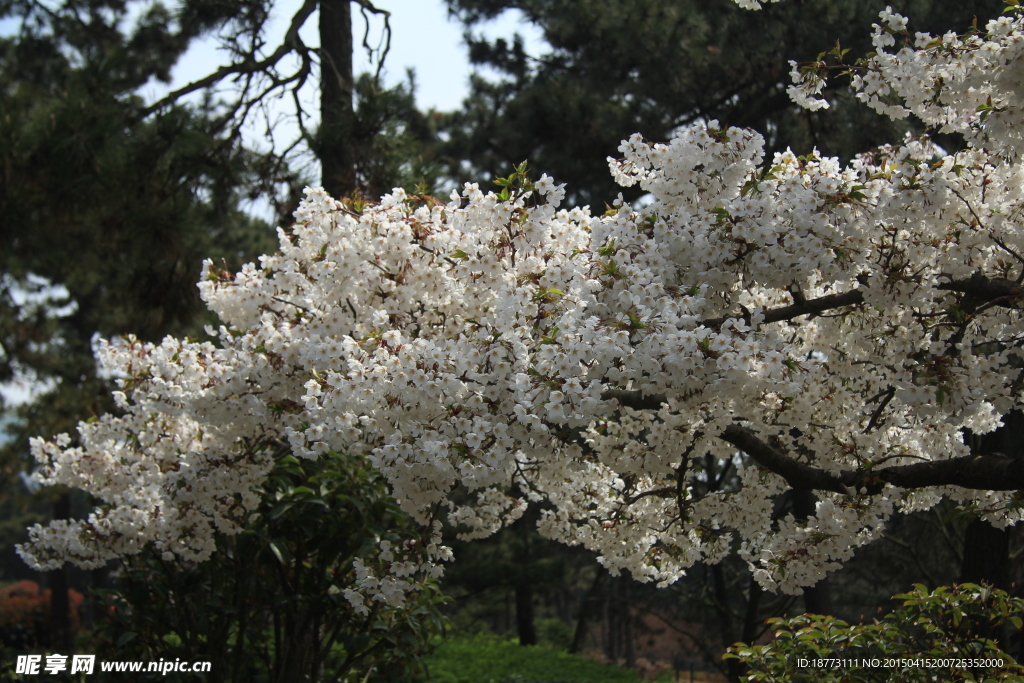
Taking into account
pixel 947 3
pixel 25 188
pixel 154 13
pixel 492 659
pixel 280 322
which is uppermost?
pixel 154 13

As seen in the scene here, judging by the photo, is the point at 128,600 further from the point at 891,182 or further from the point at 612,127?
the point at 612,127

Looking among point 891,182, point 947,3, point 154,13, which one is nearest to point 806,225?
point 891,182

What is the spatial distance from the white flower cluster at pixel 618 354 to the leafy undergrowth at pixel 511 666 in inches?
148

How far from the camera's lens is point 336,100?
263 inches

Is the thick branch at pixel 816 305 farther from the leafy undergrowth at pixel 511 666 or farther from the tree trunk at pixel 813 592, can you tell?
the leafy undergrowth at pixel 511 666

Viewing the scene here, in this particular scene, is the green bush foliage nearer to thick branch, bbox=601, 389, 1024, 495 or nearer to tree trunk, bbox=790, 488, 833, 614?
thick branch, bbox=601, 389, 1024, 495

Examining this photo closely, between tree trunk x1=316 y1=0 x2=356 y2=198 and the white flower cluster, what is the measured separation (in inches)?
74.9

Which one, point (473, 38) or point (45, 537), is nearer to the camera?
point (45, 537)

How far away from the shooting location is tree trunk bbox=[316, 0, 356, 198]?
6.06m

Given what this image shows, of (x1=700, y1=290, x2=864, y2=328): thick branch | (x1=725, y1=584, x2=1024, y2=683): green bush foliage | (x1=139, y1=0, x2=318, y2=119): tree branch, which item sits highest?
(x1=139, y1=0, x2=318, y2=119): tree branch

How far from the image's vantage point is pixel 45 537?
476 centimetres

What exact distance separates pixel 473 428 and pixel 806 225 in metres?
1.60

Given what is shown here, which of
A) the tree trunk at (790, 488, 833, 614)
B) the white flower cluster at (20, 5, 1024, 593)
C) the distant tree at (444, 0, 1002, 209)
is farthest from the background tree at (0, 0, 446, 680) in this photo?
the tree trunk at (790, 488, 833, 614)

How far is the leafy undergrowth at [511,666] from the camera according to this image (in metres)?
8.09
